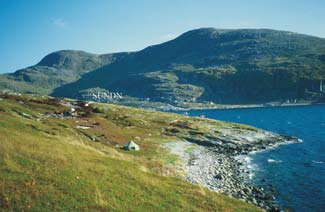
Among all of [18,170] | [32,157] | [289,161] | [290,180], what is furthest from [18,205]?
[289,161]

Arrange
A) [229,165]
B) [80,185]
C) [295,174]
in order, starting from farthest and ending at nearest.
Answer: [229,165]
[295,174]
[80,185]

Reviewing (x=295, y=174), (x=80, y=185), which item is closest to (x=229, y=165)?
(x=295, y=174)

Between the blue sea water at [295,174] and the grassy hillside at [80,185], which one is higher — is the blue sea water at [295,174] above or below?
below

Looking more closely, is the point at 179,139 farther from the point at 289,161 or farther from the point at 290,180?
the point at 290,180

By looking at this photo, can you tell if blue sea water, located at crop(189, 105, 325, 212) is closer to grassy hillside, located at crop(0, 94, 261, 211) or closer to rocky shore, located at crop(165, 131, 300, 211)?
rocky shore, located at crop(165, 131, 300, 211)

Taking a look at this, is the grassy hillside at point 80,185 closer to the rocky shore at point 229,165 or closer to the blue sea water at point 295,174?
the rocky shore at point 229,165

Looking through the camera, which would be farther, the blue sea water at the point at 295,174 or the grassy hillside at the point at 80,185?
the blue sea water at the point at 295,174

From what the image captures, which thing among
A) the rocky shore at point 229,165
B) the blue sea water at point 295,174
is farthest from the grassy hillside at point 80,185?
the blue sea water at point 295,174

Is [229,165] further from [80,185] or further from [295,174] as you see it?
[80,185]
